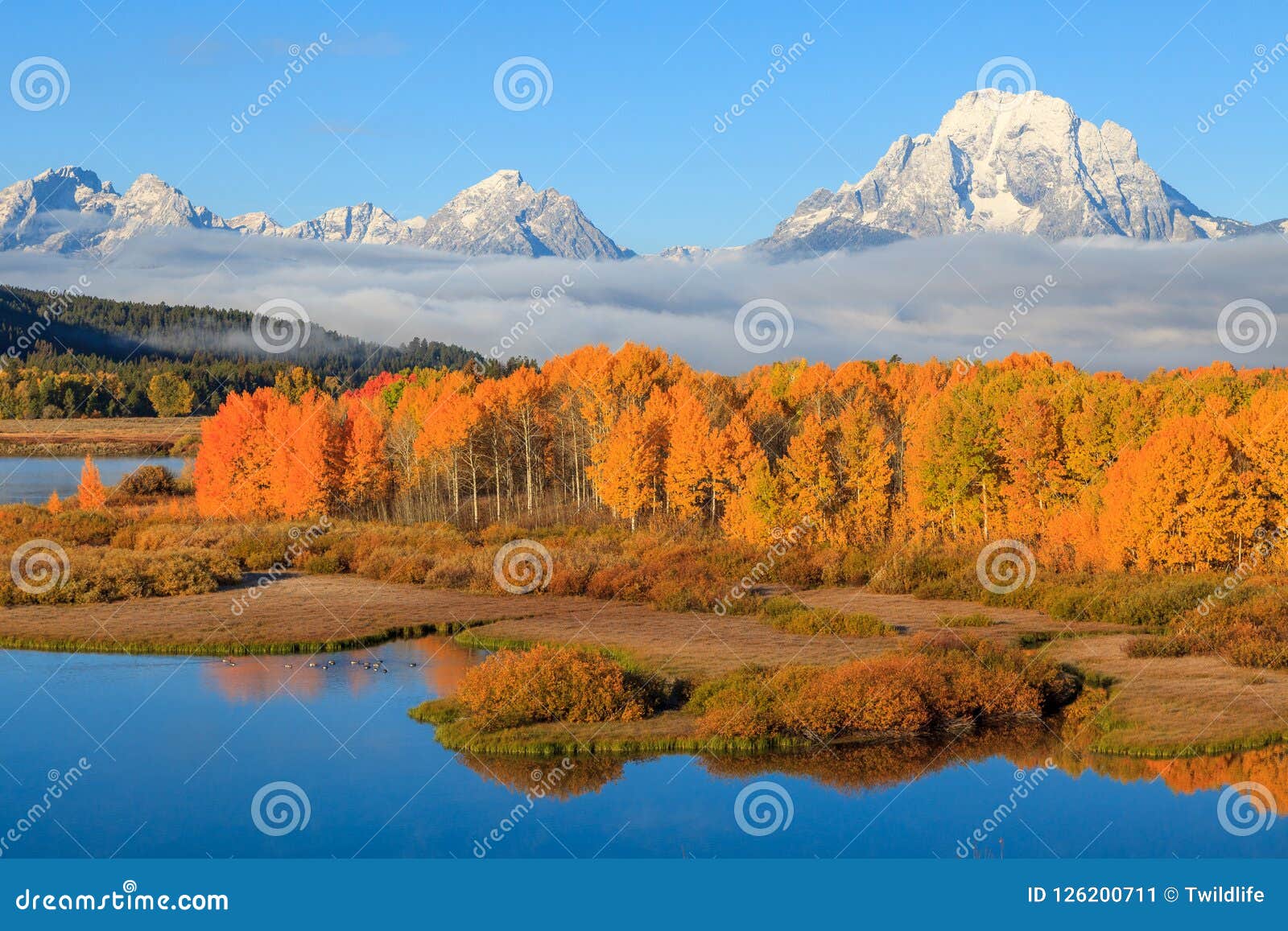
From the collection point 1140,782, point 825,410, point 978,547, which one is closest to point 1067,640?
point 1140,782

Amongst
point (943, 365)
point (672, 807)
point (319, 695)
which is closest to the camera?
point (672, 807)

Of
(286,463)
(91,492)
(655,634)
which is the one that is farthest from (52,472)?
(655,634)

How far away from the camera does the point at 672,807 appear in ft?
83.6

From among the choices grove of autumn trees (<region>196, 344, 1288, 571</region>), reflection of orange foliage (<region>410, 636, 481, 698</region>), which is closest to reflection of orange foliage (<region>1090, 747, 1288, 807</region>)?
reflection of orange foliage (<region>410, 636, 481, 698</region>)

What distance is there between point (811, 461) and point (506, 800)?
4423 centimetres

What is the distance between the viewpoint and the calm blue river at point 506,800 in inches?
925

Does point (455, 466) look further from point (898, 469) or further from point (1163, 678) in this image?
point (1163, 678)

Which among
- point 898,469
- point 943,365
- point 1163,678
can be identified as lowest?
point 1163,678

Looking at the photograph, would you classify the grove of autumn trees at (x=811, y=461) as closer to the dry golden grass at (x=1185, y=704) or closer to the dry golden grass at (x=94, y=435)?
the dry golden grass at (x=1185, y=704)

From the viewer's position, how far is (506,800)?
26031 millimetres

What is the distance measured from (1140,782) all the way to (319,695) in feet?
74.2

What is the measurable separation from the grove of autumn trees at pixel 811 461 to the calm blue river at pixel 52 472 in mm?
25077

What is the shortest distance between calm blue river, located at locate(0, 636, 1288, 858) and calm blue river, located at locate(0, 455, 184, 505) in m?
69.2

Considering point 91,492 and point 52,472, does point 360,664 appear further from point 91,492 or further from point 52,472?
point 52,472
